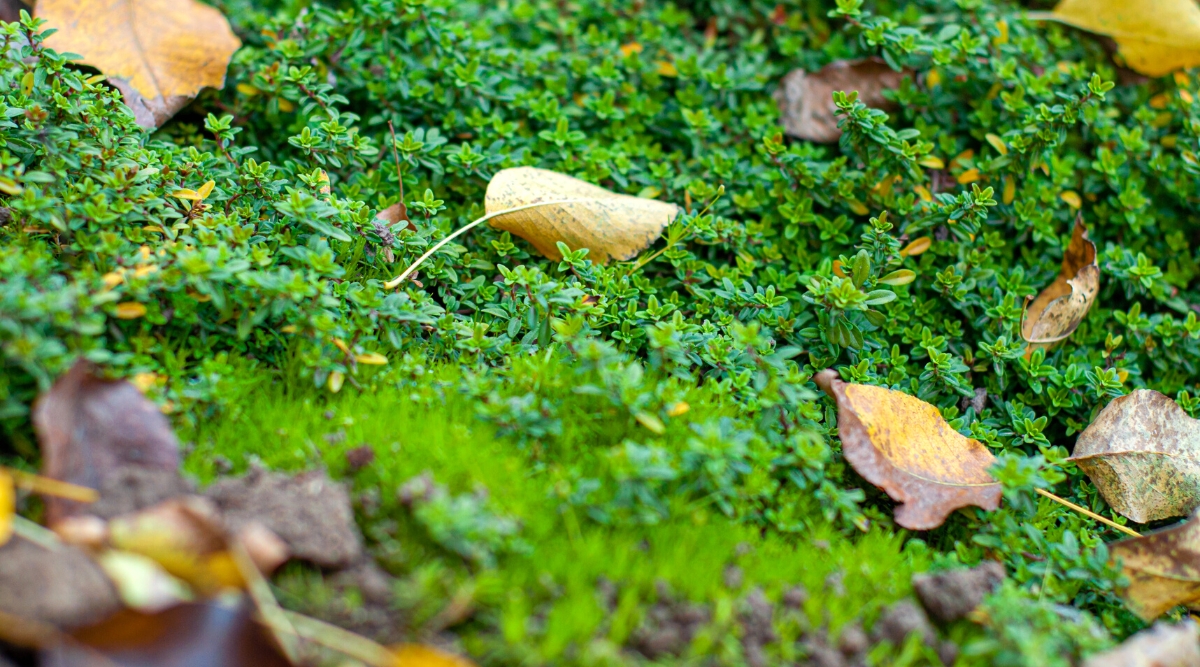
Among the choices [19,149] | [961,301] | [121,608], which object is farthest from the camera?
[961,301]

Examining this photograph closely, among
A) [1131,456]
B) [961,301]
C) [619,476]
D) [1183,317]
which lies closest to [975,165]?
[961,301]

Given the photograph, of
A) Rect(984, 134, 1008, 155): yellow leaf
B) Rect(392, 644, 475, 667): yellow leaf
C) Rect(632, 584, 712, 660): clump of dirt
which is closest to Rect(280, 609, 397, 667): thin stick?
Rect(392, 644, 475, 667): yellow leaf

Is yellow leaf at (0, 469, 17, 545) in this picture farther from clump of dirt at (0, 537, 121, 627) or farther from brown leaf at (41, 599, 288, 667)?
brown leaf at (41, 599, 288, 667)

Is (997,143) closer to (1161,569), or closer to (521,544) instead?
(1161,569)

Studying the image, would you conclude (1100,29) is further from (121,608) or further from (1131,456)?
(121,608)

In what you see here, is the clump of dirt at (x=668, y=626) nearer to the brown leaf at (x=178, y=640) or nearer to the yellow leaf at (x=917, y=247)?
the brown leaf at (x=178, y=640)

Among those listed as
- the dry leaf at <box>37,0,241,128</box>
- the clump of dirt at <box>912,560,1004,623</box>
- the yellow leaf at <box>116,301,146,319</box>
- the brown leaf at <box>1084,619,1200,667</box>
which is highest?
the dry leaf at <box>37,0,241,128</box>

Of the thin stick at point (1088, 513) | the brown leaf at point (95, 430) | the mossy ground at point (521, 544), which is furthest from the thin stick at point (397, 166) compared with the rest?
the thin stick at point (1088, 513)
